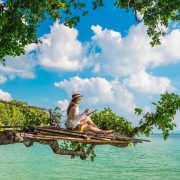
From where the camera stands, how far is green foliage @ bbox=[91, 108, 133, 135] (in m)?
13.2

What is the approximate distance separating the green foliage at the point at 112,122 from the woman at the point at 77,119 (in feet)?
2.87

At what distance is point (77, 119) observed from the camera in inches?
480

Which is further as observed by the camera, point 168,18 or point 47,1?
point 168,18

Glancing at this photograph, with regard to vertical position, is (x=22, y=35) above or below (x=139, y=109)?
above

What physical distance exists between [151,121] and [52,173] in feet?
89.5

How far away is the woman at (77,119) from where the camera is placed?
39.9 ft

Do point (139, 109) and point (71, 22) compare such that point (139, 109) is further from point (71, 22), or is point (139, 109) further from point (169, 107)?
point (71, 22)

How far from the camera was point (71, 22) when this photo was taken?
1373cm

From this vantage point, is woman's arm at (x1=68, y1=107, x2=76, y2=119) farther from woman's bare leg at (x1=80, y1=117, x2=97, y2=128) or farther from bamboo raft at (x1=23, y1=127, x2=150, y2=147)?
bamboo raft at (x1=23, y1=127, x2=150, y2=147)

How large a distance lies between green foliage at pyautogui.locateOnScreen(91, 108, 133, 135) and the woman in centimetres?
88

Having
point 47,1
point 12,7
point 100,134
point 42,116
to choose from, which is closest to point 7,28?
point 12,7

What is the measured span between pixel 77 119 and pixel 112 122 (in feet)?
4.82

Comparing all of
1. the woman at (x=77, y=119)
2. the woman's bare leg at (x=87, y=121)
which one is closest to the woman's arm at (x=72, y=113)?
the woman at (x=77, y=119)

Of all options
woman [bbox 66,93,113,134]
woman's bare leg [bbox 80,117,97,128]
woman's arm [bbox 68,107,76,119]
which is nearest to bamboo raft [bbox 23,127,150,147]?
woman [bbox 66,93,113,134]
